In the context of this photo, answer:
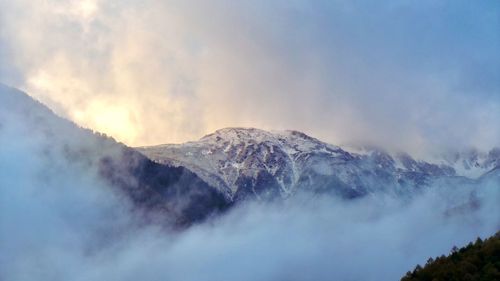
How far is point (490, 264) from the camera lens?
7411 inches

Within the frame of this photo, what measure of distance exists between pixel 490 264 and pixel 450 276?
986cm

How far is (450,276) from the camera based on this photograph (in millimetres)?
192875

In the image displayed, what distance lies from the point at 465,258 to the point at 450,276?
30.0 feet

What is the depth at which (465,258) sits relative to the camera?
199625 millimetres

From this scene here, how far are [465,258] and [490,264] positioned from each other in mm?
11700
